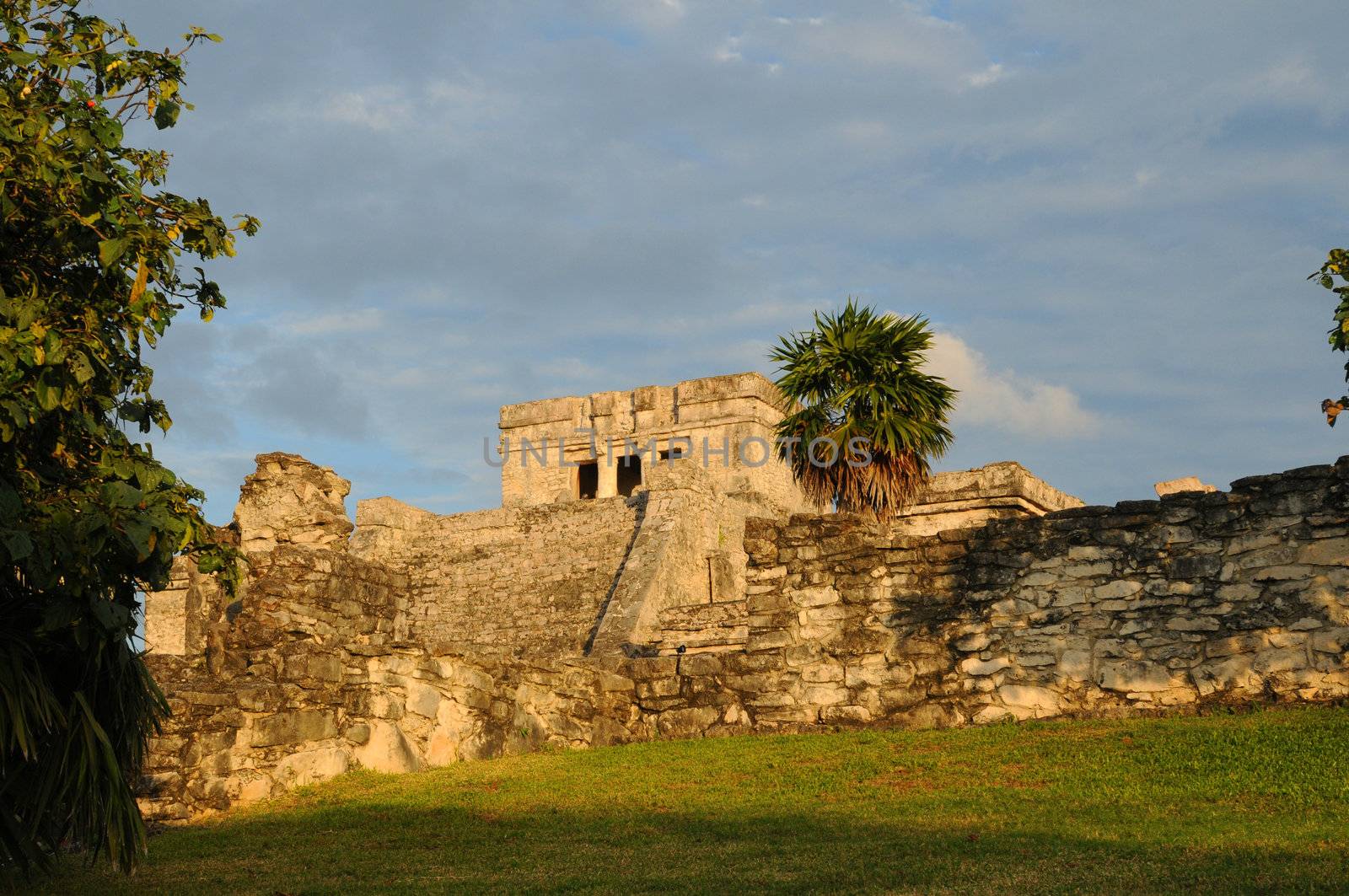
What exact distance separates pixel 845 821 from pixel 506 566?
1399 cm

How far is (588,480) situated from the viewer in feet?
109

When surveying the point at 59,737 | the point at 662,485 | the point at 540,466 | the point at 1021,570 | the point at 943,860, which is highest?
the point at 540,466

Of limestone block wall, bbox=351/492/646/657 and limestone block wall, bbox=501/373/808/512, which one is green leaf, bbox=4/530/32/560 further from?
limestone block wall, bbox=501/373/808/512

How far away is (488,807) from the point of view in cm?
969

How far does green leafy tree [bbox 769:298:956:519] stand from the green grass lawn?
683cm

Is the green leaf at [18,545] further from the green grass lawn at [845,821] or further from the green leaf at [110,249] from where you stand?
the green grass lawn at [845,821]

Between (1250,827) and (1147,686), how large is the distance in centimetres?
367

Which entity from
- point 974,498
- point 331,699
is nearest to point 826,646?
point 331,699

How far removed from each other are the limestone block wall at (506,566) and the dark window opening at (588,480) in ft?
29.9

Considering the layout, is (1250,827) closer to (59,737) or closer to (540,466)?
(59,737)

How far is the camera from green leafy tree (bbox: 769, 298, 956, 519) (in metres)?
18.0

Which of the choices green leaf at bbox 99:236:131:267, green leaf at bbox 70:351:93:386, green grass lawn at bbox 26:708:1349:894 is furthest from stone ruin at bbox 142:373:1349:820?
green leaf at bbox 99:236:131:267

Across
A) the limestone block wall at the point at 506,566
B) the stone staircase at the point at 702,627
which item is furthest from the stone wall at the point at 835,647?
the limestone block wall at the point at 506,566

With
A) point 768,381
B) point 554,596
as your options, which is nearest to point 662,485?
point 554,596
